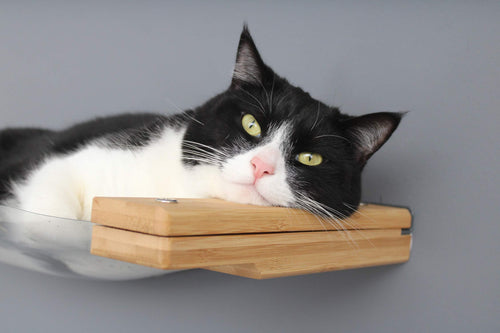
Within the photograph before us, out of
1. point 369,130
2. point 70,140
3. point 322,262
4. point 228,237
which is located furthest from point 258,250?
point 70,140

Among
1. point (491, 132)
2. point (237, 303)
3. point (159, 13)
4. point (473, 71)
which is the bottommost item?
point (237, 303)

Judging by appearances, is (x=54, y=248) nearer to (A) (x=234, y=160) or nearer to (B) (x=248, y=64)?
(A) (x=234, y=160)

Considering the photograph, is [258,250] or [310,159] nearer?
[258,250]

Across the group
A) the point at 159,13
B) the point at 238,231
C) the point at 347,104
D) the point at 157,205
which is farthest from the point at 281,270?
the point at 159,13

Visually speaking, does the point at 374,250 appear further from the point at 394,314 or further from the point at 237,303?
the point at 237,303

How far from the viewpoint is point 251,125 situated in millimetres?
1014

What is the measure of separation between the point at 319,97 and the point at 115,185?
703 millimetres

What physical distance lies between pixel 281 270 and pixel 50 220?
16.3 inches

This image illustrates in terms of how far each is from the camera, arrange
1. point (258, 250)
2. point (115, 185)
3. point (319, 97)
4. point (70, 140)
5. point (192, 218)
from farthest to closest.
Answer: point (319, 97)
point (70, 140)
point (115, 185)
point (258, 250)
point (192, 218)

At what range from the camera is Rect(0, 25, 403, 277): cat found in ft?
3.07

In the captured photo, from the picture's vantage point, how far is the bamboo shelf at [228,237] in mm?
694

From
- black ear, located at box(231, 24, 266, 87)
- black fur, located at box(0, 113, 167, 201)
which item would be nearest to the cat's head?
black ear, located at box(231, 24, 266, 87)

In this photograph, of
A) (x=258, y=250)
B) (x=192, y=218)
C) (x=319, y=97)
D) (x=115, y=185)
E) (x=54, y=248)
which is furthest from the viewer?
(x=319, y=97)

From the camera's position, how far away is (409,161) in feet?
4.16
